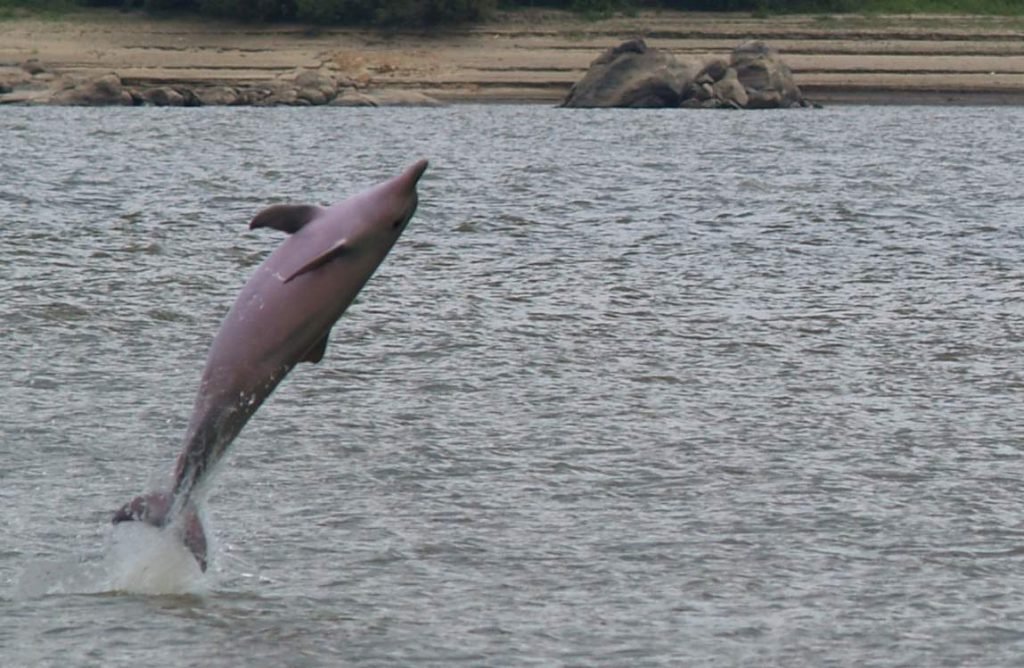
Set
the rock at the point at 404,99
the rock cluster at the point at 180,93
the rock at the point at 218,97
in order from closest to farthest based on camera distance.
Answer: the rock cluster at the point at 180,93
the rock at the point at 404,99
the rock at the point at 218,97

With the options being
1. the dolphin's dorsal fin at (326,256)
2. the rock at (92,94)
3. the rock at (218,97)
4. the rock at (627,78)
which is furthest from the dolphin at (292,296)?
the rock at (218,97)

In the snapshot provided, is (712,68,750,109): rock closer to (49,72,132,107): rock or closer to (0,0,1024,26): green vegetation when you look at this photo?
(0,0,1024,26): green vegetation

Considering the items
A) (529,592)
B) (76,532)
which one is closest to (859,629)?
(529,592)

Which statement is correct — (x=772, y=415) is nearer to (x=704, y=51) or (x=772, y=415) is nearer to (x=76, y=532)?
(x=76, y=532)

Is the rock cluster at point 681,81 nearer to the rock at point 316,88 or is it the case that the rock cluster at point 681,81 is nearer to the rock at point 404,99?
the rock at point 404,99

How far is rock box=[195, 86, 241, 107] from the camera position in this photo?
72812 mm

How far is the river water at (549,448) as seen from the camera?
9.69m

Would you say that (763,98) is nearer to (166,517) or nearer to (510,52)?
(510,52)

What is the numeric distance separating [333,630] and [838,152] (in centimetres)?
4084

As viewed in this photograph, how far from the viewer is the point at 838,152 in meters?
49.1

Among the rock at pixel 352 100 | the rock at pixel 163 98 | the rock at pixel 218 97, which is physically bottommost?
the rock at pixel 163 98

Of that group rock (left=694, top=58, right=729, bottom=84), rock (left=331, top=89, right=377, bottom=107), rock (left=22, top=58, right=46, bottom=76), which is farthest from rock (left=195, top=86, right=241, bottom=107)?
rock (left=694, top=58, right=729, bottom=84)

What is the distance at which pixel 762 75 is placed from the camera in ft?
240

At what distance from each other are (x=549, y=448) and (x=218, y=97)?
2402 inches
